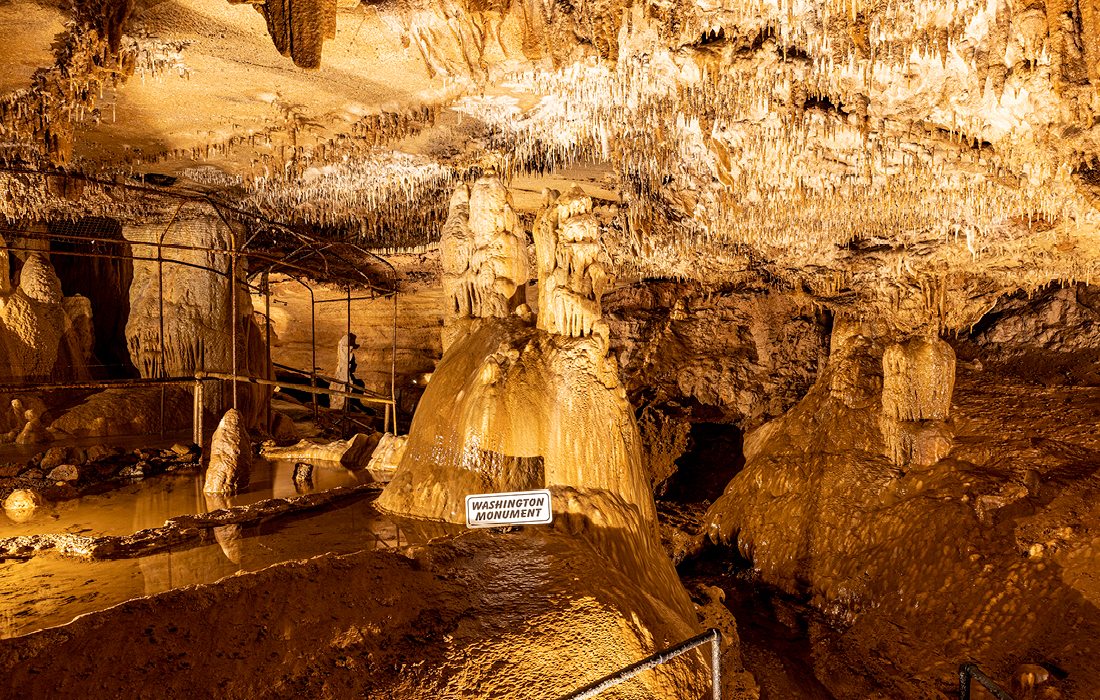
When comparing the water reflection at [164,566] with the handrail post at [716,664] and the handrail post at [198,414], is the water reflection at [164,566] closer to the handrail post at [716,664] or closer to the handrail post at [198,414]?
the handrail post at [716,664]

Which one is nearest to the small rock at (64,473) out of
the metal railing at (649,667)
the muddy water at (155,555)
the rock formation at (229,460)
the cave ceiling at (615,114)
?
the muddy water at (155,555)

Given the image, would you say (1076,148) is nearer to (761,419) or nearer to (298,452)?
(761,419)

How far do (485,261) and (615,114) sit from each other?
2585mm

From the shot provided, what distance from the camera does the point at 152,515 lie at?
6.55m

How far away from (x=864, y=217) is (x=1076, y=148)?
153 inches

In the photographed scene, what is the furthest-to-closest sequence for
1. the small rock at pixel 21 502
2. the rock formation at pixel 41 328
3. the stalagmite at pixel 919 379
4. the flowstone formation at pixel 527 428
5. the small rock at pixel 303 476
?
1. the rock formation at pixel 41 328
2. the stalagmite at pixel 919 379
3. the small rock at pixel 303 476
4. the small rock at pixel 21 502
5. the flowstone formation at pixel 527 428

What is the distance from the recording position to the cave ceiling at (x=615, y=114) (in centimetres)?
607

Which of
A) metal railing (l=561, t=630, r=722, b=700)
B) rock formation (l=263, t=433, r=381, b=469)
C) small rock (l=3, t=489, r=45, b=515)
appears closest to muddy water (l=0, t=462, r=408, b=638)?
small rock (l=3, t=489, r=45, b=515)

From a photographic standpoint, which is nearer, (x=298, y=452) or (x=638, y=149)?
(x=638, y=149)

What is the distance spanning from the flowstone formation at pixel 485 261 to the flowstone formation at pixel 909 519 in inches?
248

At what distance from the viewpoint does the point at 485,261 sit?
7.43 metres

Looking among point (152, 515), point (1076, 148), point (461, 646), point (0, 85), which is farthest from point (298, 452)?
point (1076, 148)

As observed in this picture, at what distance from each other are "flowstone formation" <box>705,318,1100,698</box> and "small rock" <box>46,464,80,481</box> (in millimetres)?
9468

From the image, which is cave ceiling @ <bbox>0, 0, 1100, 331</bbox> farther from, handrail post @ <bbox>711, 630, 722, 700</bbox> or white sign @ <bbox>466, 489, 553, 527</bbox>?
handrail post @ <bbox>711, 630, 722, 700</bbox>
